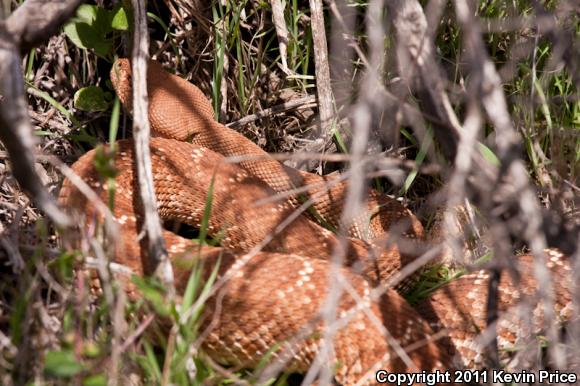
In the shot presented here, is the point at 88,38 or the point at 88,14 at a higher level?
the point at 88,14

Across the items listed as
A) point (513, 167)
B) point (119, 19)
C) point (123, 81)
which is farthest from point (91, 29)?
point (513, 167)

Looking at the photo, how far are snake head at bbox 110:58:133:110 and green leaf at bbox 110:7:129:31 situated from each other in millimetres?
288

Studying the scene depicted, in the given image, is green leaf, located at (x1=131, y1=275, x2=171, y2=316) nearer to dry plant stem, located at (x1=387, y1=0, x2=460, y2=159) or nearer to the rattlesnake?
the rattlesnake

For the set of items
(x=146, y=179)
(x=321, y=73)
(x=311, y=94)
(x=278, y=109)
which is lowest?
(x=146, y=179)

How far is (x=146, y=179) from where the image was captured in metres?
3.31

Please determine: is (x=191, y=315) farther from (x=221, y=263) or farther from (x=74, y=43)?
(x=74, y=43)

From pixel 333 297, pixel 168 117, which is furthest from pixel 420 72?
pixel 168 117

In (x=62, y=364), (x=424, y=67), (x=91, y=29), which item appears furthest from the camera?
(x=91, y=29)

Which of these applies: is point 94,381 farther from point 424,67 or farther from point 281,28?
point 281,28

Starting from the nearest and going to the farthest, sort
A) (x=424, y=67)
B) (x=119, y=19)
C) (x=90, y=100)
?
(x=424, y=67)
(x=119, y=19)
(x=90, y=100)

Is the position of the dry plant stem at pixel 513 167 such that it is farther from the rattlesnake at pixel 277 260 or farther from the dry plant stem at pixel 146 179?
the dry plant stem at pixel 146 179

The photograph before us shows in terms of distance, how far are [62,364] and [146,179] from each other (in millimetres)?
1240

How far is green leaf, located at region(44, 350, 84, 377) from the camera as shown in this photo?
7.23ft

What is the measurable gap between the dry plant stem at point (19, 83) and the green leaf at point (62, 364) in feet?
2.37
